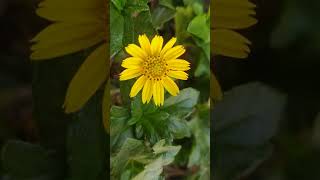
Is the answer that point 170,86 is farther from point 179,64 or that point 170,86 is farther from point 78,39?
point 78,39

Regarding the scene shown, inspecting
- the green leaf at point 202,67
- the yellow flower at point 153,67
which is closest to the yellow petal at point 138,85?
the yellow flower at point 153,67

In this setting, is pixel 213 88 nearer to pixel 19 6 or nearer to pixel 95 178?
pixel 95 178

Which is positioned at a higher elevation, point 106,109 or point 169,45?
point 169,45

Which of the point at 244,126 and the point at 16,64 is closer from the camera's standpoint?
the point at 16,64

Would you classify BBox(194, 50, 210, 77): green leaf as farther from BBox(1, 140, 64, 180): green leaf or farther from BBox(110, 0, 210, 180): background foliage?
BBox(1, 140, 64, 180): green leaf

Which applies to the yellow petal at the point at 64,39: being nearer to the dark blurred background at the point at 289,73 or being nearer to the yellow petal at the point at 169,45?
the yellow petal at the point at 169,45

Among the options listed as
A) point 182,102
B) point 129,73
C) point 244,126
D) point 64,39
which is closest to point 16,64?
point 64,39
